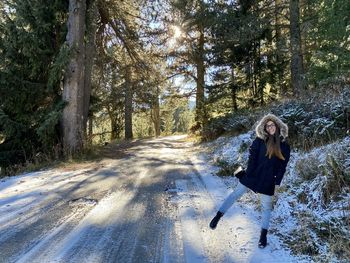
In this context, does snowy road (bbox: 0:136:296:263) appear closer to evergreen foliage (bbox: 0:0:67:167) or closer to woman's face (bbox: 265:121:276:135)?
woman's face (bbox: 265:121:276:135)

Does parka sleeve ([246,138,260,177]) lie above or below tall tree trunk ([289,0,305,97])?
below

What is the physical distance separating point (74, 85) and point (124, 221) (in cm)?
886

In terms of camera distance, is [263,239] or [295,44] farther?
[295,44]

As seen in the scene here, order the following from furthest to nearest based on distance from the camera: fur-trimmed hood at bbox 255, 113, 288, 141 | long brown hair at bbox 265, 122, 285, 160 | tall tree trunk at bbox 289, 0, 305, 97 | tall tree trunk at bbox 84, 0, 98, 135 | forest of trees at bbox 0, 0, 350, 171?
tall tree trunk at bbox 84, 0, 98, 135 < tall tree trunk at bbox 289, 0, 305, 97 < forest of trees at bbox 0, 0, 350, 171 < fur-trimmed hood at bbox 255, 113, 288, 141 < long brown hair at bbox 265, 122, 285, 160

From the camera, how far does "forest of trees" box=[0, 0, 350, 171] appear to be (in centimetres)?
1312

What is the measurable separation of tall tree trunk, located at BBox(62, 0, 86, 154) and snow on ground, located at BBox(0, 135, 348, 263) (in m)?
3.49

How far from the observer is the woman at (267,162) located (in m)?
5.02

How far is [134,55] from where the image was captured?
1903cm

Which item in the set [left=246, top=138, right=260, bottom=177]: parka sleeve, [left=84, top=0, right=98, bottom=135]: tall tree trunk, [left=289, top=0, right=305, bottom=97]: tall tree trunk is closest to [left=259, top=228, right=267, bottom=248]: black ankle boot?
[left=246, top=138, right=260, bottom=177]: parka sleeve

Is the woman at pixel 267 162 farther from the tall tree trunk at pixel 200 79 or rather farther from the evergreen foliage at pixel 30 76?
the tall tree trunk at pixel 200 79

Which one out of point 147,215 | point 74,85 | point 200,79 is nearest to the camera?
point 147,215

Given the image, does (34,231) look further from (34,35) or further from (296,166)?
(34,35)

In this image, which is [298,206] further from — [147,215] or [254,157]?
[147,215]

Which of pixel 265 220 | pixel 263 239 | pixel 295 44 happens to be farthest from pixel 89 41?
pixel 263 239
